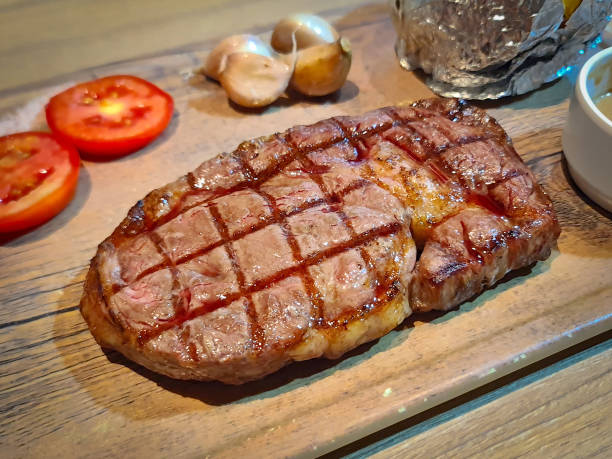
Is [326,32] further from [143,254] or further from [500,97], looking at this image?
[143,254]

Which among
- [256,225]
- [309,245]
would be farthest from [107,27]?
[309,245]

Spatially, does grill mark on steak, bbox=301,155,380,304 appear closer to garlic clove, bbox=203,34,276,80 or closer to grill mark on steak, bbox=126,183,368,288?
grill mark on steak, bbox=126,183,368,288

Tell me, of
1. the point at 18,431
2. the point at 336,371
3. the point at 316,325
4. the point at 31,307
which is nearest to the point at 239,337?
the point at 316,325

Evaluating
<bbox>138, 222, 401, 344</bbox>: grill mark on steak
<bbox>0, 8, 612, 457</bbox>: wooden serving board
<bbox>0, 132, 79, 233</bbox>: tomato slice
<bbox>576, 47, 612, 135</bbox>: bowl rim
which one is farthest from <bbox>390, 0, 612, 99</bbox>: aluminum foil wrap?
<bbox>0, 132, 79, 233</bbox>: tomato slice

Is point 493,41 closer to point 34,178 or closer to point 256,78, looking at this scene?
point 256,78

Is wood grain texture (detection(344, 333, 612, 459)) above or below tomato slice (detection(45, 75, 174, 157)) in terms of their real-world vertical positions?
below

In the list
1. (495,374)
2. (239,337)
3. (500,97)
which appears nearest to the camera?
(239,337)

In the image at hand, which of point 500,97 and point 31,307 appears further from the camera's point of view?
point 500,97
